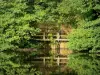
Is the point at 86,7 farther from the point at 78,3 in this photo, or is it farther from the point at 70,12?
the point at 70,12

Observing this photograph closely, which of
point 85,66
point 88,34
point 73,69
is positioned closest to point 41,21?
point 88,34

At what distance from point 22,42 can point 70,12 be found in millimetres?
4604

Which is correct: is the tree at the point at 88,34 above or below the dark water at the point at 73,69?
above

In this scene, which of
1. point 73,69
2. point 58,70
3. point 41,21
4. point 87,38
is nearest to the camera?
point 58,70

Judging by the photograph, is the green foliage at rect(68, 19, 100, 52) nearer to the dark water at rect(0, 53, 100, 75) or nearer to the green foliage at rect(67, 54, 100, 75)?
the green foliage at rect(67, 54, 100, 75)

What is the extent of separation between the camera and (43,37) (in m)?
23.0

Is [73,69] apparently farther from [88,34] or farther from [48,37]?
[48,37]

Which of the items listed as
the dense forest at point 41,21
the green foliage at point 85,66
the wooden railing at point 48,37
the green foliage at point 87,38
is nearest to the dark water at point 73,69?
the green foliage at point 85,66

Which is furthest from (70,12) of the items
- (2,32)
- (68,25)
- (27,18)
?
(2,32)

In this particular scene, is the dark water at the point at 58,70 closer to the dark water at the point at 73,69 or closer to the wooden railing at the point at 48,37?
the dark water at the point at 73,69

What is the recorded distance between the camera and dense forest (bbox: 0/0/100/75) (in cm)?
2030

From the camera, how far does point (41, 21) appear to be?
72.2 ft

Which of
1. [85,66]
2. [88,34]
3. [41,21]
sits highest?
[41,21]

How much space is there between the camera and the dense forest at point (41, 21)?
20297 millimetres
